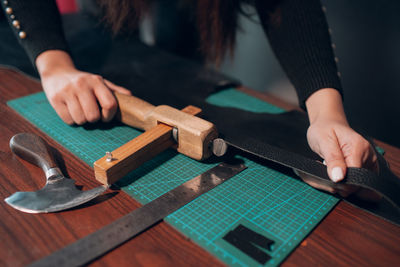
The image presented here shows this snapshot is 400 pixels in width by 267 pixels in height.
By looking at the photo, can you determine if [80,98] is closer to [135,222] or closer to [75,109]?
[75,109]

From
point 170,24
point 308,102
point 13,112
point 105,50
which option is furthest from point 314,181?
point 170,24

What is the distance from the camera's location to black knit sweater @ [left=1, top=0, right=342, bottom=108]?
2.73 ft

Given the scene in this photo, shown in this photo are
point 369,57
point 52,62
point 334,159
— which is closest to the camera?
point 334,159

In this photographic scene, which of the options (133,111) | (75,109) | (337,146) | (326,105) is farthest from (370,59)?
(75,109)

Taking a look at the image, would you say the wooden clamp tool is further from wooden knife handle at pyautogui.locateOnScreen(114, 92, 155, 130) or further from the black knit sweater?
the black knit sweater

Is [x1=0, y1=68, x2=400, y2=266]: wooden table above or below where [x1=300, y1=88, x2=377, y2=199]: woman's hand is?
below

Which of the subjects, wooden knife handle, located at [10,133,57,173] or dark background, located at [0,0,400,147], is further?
dark background, located at [0,0,400,147]

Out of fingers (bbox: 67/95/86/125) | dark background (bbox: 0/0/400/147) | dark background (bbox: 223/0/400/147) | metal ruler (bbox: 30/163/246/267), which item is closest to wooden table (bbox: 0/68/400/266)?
metal ruler (bbox: 30/163/246/267)

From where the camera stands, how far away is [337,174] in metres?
0.56

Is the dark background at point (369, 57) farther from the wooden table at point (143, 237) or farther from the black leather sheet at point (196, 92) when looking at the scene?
the wooden table at point (143, 237)

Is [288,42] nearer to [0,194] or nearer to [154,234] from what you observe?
[154,234]

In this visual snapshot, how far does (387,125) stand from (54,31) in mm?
1394

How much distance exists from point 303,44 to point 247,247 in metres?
0.61

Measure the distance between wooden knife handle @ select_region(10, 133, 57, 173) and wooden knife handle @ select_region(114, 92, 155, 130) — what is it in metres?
0.20
